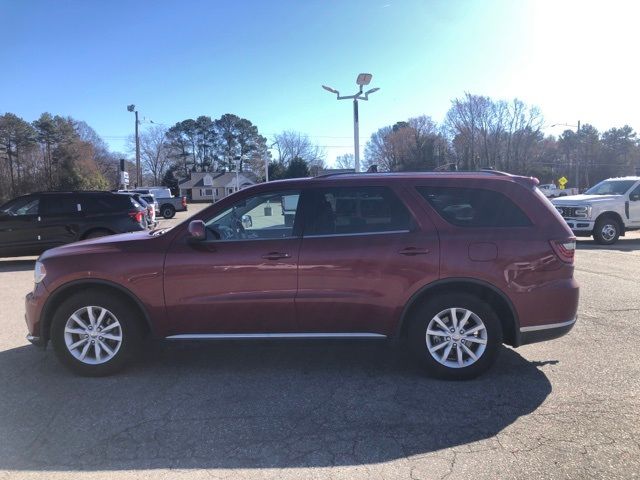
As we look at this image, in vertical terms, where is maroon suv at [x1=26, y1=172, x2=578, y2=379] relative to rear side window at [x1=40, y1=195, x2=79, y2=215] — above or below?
below

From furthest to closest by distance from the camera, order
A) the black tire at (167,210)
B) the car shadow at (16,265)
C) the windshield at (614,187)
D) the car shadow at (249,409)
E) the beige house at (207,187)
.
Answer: the beige house at (207,187) → the black tire at (167,210) → the windshield at (614,187) → the car shadow at (16,265) → the car shadow at (249,409)

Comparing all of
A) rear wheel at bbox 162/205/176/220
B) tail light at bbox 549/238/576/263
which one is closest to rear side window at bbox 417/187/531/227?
tail light at bbox 549/238/576/263

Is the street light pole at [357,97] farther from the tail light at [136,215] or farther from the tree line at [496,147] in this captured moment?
the tree line at [496,147]

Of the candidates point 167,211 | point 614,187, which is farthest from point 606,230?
point 167,211

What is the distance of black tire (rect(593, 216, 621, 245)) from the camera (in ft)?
47.8

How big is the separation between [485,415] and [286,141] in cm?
10356

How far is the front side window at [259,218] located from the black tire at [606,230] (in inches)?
513

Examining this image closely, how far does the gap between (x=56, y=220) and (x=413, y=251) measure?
34.0 ft

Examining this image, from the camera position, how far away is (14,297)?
8234mm

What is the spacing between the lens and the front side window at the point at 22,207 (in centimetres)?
1175

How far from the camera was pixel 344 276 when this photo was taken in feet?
14.1

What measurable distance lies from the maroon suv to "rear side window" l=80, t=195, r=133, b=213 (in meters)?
7.84

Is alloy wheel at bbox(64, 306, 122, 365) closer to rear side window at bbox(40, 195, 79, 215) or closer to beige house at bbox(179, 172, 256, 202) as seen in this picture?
rear side window at bbox(40, 195, 79, 215)

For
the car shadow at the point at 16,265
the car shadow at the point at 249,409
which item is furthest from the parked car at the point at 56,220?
the car shadow at the point at 249,409
